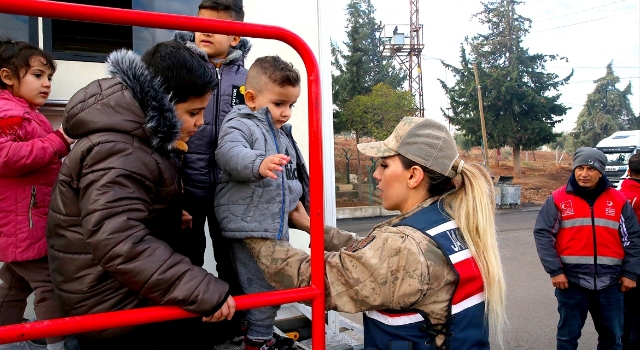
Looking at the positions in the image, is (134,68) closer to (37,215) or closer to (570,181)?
(37,215)

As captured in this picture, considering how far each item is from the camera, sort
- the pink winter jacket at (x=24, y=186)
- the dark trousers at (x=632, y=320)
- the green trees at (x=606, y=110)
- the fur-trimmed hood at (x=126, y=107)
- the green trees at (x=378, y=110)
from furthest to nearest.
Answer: the green trees at (x=606, y=110), the green trees at (x=378, y=110), the dark trousers at (x=632, y=320), the pink winter jacket at (x=24, y=186), the fur-trimmed hood at (x=126, y=107)

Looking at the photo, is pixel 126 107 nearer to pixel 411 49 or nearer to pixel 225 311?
pixel 225 311

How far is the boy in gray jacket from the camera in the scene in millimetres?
1872

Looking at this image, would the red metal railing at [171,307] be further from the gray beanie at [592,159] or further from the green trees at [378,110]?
the green trees at [378,110]

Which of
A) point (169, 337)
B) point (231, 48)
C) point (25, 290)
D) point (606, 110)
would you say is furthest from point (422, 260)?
point (606, 110)

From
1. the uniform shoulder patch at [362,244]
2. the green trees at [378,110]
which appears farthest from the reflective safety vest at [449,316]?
the green trees at [378,110]

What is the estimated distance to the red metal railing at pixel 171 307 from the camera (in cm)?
112

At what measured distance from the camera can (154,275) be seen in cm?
126

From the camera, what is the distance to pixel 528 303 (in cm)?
594

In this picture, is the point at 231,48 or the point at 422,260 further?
the point at 231,48

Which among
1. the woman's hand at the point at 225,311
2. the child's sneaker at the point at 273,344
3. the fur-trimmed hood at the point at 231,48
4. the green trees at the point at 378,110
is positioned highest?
the green trees at the point at 378,110

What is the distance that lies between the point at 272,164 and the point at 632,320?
361cm

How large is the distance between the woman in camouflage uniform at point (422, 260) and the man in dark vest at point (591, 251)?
2.09 m

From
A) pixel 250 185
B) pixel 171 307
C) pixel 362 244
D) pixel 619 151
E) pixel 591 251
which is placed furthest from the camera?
pixel 619 151
